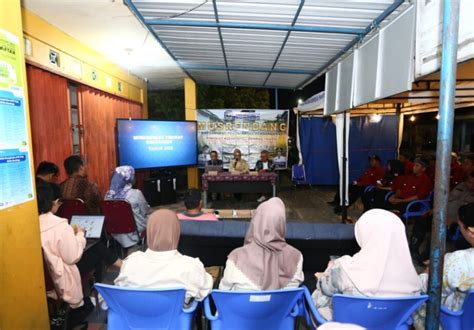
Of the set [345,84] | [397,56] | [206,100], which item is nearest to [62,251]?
[397,56]

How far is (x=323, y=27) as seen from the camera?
13.6 ft

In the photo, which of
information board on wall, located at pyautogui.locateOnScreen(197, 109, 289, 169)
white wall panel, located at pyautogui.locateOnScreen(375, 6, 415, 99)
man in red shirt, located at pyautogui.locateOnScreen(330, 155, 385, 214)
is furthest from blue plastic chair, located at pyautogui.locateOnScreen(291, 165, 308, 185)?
white wall panel, located at pyautogui.locateOnScreen(375, 6, 415, 99)

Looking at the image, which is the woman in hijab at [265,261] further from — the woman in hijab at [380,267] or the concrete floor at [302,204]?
the concrete floor at [302,204]

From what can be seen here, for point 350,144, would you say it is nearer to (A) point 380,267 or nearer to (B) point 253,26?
(B) point 253,26

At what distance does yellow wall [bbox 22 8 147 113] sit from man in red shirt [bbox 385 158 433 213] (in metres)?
5.42

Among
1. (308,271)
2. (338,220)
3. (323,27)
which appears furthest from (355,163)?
(308,271)

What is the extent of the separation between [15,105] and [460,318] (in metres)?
2.84

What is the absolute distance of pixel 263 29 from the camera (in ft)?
14.1

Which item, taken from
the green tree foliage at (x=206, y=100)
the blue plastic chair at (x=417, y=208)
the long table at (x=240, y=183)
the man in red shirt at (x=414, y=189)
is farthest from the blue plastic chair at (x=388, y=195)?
the green tree foliage at (x=206, y=100)

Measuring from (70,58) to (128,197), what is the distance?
2.72 meters

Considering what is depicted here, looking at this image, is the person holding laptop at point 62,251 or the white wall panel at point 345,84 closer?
the person holding laptop at point 62,251

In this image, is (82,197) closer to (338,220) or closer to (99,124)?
(99,124)

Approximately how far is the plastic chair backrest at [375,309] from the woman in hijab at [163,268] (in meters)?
0.77

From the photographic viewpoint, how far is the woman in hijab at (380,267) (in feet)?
5.56
